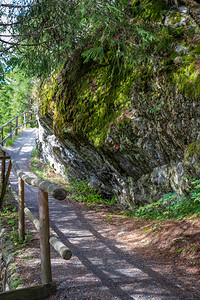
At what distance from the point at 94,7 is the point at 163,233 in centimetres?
474

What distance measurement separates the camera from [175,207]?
5.01m

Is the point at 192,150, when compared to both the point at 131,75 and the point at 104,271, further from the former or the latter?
the point at 104,271

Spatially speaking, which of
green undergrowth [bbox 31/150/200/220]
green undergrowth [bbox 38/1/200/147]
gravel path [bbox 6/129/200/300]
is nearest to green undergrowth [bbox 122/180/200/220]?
green undergrowth [bbox 31/150/200/220]

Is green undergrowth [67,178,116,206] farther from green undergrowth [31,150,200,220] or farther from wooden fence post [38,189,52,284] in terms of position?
wooden fence post [38,189,52,284]

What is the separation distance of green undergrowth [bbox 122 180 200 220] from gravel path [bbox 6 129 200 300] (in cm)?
110

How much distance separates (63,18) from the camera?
5.59 metres

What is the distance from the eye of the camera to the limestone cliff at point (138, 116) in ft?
15.9

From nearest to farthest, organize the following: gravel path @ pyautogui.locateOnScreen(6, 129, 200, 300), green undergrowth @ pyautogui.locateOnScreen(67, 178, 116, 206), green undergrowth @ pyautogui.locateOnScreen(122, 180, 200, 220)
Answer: gravel path @ pyautogui.locateOnScreen(6, 129, 200, 300) < green undergrowth @ pyautogui.locateOnScreen(122, 180, 200, 220) < green undergrowth @ pyautogui.locateOnScreen(67, 178, 116, 206)

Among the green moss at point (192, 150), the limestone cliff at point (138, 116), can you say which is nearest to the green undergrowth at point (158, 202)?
the limestone cliff at point (138, 116)

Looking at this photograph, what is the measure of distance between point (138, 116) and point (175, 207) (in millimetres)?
2336

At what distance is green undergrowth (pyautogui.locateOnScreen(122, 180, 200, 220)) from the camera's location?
444 centimetres

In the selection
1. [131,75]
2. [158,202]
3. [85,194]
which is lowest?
[85,194]

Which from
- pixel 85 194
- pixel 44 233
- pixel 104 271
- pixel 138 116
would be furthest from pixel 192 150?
pixel 85 194

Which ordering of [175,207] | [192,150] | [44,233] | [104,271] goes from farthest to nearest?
1. [175,207]
2. [192,150]
3. [104,271]
4. [44,233]
